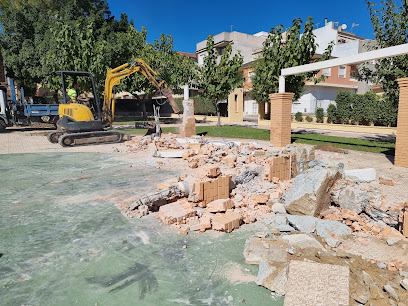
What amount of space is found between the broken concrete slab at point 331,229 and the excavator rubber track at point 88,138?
11235 mm

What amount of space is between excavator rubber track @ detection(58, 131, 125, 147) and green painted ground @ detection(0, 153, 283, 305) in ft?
21.7

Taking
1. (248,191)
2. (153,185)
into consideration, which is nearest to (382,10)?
(248,191)

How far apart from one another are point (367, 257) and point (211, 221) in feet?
7.14

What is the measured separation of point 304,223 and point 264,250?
1074 mm

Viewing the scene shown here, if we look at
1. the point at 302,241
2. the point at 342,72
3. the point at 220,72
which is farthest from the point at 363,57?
the point at 342,72

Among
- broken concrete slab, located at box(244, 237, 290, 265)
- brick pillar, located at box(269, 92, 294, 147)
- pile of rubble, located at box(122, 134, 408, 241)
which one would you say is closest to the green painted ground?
broken concrete slab, located at box(244, 237, 290, 265)

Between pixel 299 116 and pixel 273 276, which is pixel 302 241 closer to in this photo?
pixel 273 276

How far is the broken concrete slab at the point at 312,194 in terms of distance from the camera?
15.1 feet

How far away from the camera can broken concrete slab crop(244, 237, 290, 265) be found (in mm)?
3387

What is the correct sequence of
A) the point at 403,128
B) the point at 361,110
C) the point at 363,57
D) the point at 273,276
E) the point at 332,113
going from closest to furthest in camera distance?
1. the point at 273,276
2. the point at 403,128
3. the point at 363,57
4. the point at 361,110
5. the point at 332,113

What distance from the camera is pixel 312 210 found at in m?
4.60

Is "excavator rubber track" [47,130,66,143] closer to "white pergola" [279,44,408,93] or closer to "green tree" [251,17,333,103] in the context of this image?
"green tree" [251,17,333,103]

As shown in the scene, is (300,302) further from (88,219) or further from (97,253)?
(88,219)

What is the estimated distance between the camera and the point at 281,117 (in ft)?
37.8
